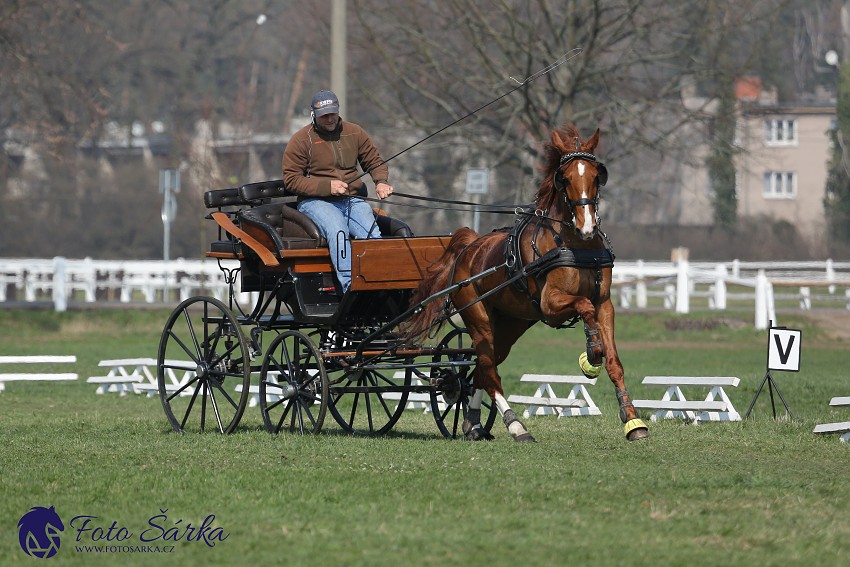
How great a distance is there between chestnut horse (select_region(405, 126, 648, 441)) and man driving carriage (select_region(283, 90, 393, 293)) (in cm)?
70

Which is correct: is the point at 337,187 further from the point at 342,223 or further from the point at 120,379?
the point at 120,379

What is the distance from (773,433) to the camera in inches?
474

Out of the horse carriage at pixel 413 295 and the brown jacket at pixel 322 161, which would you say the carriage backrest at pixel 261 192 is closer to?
the horse carriage at pixel 413 295

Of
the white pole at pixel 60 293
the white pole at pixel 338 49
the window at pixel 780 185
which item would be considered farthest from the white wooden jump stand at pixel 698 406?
the window at pixel 780 185

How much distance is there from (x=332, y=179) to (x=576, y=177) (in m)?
2.49

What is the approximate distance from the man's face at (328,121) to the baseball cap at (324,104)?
0.05 metres

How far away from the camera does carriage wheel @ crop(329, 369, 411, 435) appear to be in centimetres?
1189

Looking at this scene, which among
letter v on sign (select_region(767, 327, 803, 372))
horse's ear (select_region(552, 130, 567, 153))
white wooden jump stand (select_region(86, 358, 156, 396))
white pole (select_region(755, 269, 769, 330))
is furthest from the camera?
white pole (select_region(755, 269, 769, 330))

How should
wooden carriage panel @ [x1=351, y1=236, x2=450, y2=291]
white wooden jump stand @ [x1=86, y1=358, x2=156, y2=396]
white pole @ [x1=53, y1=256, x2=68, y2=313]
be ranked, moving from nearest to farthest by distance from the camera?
1. wooden carriage panel @ [x1=351, y1=236, x2=450, y2=291]
2. white wooden jump stand @ [x1=86, y1=358, x2=156, y2=396]
3. white pole @ [x1=53, y1=256, x2=68, y2=313]

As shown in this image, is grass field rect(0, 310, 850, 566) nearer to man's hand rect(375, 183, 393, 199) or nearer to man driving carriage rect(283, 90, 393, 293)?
man driving carriage rect(283, 90, 393, 293)

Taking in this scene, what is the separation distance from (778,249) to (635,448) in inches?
1810

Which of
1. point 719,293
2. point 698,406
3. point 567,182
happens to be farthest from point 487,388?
point 719,293

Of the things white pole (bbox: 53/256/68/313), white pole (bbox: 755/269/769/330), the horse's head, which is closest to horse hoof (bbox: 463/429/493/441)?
the horse's head

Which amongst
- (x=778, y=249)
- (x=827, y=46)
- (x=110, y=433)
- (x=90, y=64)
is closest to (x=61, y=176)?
(x=90, y=64)
